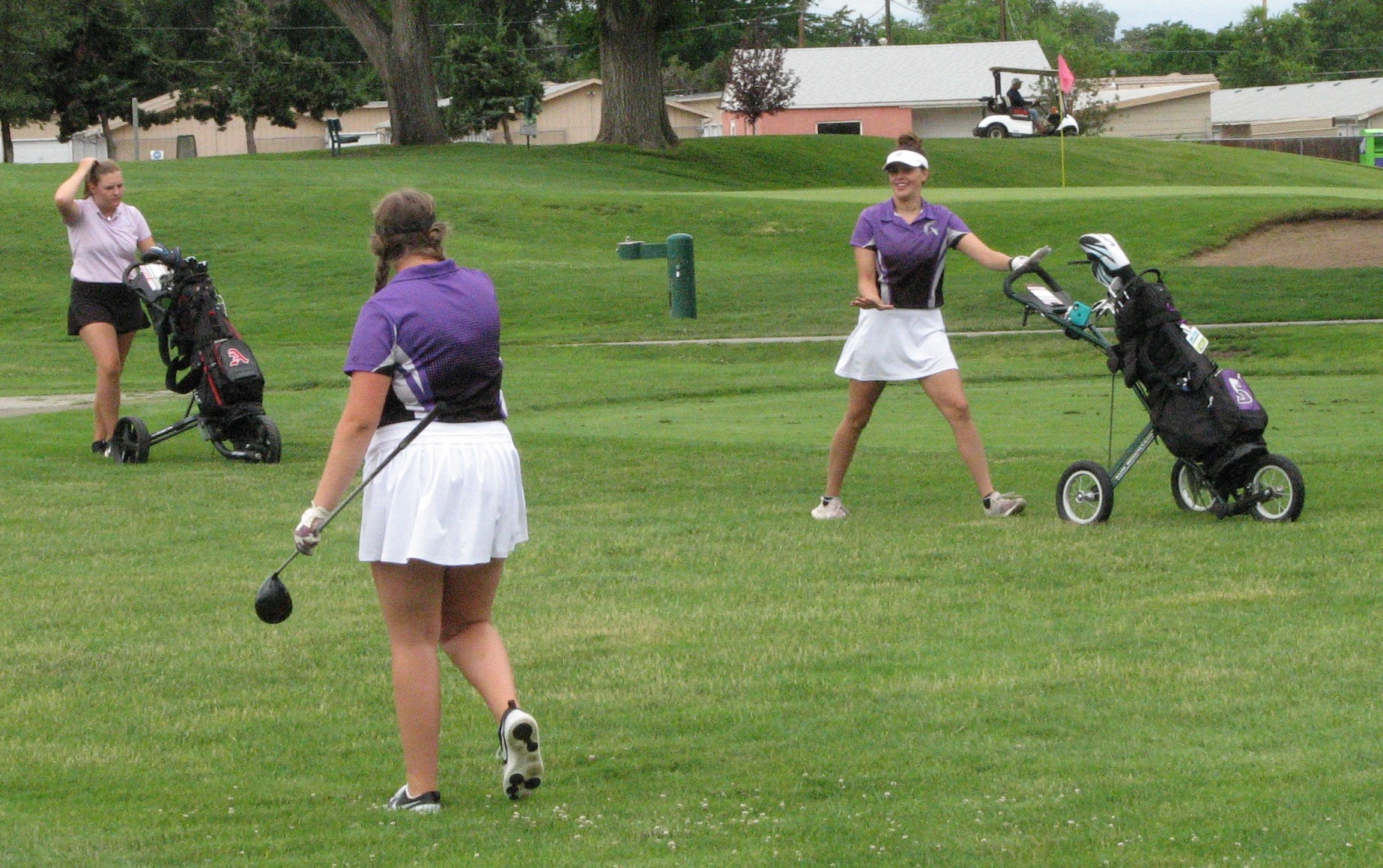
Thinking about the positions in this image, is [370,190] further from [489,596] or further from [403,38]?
[489,596]

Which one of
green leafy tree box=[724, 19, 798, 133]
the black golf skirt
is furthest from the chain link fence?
the black golf skirt

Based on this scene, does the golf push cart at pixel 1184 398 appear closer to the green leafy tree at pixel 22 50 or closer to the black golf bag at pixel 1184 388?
the black golf bag at pixel 1184 388

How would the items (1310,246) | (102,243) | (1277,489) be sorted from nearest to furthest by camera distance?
(1277,489) → (102,243) → (1310,246)

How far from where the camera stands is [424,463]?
521 centimetres

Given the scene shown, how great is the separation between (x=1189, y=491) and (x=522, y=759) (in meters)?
5.67

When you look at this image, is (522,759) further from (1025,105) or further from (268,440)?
(1025,105)

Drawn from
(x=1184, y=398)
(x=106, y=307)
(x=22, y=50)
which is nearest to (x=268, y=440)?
Result: (x=106, y=307)

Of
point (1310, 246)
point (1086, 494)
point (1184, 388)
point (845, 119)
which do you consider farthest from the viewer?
point (845, 119)

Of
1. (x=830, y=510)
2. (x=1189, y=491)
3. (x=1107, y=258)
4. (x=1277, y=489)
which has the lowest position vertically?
(x=830, y=510)

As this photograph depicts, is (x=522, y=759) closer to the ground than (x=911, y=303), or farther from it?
closer to the ground

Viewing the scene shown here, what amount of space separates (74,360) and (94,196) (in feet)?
35.2

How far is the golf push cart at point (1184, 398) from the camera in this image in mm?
9141

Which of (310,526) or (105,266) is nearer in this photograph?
(310,526)

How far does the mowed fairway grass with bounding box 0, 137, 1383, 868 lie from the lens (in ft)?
16.6
